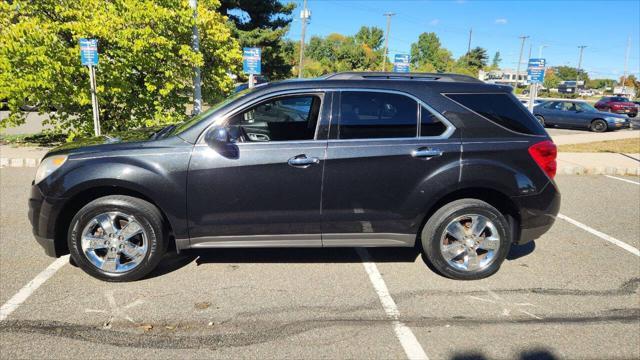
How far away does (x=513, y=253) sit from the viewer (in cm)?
483

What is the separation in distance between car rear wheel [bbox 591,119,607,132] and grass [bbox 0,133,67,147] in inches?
836

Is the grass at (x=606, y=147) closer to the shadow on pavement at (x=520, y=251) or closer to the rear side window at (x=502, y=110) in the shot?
the shadow on pavement at (x=520, y=251)

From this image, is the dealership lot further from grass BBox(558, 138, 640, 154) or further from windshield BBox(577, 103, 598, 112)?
windshield BBox(577, 103, 598, 112)

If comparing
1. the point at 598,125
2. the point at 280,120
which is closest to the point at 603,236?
the point at 280,120

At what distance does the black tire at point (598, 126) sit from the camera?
19.8 meters

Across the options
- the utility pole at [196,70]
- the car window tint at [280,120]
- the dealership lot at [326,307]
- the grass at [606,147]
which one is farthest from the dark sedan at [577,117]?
the car window tint at [280,120]

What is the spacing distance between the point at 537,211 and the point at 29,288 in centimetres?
455

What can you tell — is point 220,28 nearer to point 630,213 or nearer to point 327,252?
point 327,252

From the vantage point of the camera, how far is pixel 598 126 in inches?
787

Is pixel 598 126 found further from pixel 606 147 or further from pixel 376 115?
pixel 376 115

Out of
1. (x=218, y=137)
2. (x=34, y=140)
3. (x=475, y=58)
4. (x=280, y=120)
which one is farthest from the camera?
(x=475, y=58)

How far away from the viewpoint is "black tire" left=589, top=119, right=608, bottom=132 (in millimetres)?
19766

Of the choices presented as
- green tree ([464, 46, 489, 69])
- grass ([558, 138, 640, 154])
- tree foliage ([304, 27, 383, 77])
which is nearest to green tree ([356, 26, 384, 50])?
tree foliage ([304, 27, 383, 77])

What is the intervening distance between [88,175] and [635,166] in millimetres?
11430
